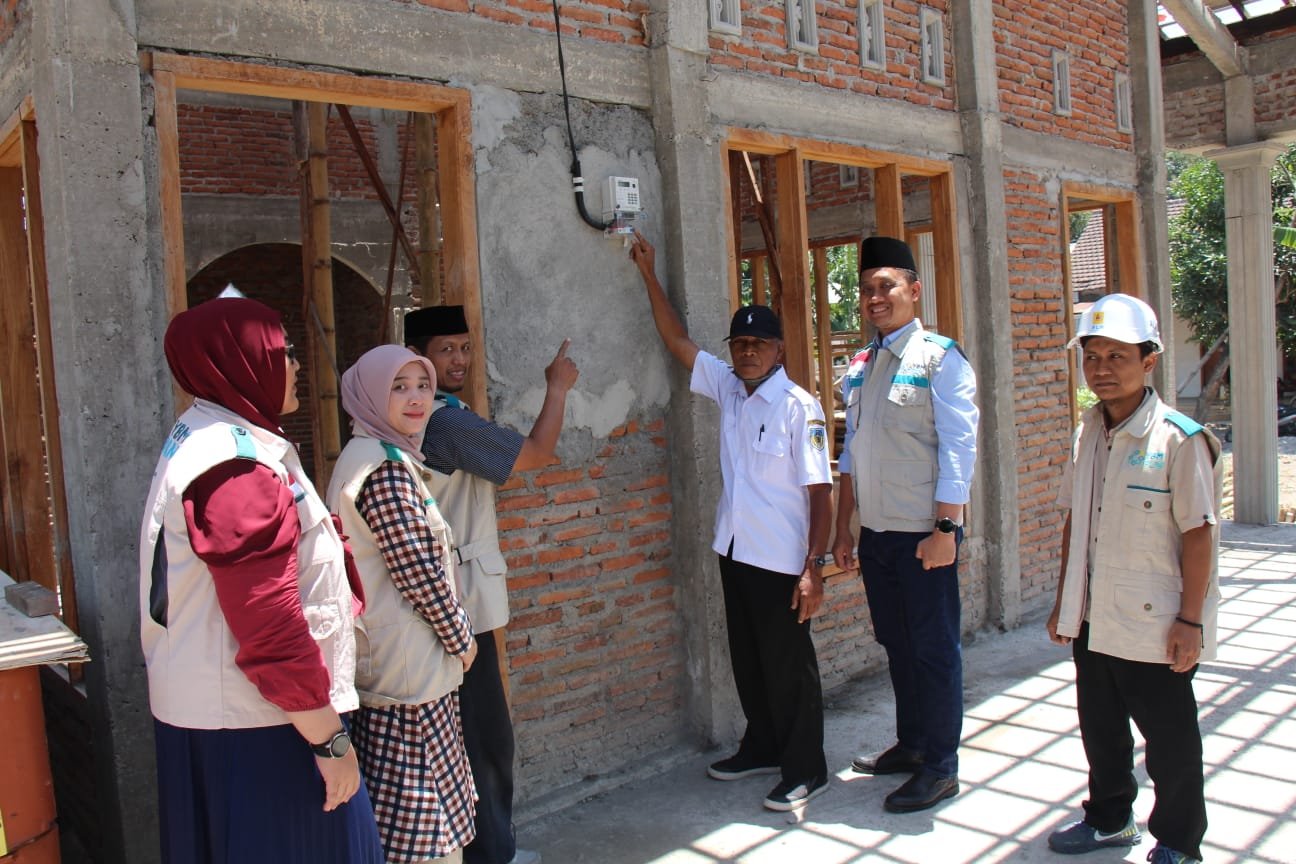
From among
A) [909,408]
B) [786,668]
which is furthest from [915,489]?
[786,668]

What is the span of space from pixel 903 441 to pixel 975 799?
4.61 feet

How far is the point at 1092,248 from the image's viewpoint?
31.3m

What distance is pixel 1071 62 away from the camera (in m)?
7.42

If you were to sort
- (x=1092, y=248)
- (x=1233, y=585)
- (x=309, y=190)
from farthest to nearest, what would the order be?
(x=1092, y=248), (x=1233, y=585), (x=309, y=190)

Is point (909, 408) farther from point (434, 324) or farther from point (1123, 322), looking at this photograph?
point (434, 324)

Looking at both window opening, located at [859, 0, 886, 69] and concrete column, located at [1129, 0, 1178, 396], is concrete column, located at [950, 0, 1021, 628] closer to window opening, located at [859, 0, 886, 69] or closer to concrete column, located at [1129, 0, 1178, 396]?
window opening, located at [859, 0, 886, 69]

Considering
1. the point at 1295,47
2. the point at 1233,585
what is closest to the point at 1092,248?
the point at 1295,47

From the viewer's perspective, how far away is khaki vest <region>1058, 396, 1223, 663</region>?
10.6ft

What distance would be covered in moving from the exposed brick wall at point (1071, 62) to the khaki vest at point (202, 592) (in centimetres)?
575

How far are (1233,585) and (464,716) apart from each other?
6133mm

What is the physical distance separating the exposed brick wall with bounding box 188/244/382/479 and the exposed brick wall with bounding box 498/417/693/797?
8.56 metres

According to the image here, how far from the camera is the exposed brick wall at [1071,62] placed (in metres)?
6.84

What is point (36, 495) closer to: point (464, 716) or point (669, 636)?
point (464, 716)

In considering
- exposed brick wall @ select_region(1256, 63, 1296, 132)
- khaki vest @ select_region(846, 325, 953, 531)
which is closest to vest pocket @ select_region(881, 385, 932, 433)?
khaki vest @ select_region(846, 325, 953, 531)
